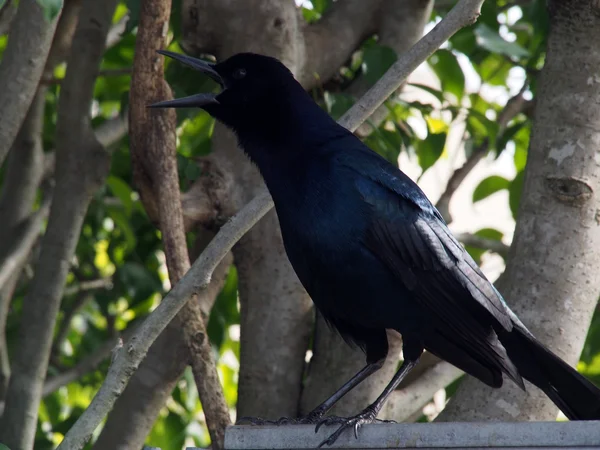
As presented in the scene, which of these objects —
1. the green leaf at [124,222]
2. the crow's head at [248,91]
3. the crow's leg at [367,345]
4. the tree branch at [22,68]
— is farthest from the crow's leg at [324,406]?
the green leaf at [124,222]

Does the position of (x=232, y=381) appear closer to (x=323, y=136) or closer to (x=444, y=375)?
(x=444, y=375)

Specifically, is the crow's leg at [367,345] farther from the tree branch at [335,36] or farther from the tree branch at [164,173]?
the tree branch at [335,36]

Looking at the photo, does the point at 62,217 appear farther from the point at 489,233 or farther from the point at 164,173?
the point at 489,233

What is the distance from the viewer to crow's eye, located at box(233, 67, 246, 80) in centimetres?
373

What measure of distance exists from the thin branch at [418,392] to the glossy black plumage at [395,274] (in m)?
0.61

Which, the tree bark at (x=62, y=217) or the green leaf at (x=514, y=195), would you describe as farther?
the green leaf at (x=514, y=195)

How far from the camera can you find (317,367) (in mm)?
4082

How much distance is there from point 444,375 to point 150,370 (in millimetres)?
1263

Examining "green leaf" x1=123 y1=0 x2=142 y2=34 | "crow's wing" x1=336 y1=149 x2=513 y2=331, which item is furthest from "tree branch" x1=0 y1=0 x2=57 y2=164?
"crow's wing" x1=336 y1=149 x2=513 y2=331

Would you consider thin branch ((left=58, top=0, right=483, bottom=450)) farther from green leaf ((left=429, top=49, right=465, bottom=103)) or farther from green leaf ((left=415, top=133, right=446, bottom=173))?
green leaf ((left=429, top=49, right=465, bottom=103))

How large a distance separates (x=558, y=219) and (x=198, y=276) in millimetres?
1428

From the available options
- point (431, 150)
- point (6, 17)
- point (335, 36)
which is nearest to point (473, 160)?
point (431, 150)

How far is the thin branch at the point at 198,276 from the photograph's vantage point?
295 centimetres

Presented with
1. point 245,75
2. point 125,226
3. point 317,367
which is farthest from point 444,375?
point 125,226
